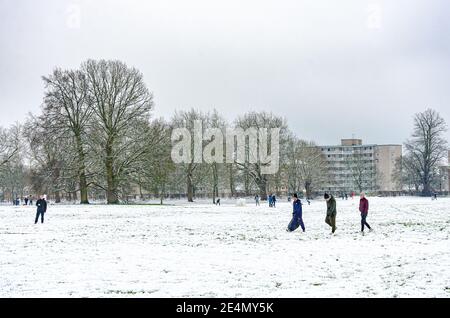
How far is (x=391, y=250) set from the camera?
1697 cm

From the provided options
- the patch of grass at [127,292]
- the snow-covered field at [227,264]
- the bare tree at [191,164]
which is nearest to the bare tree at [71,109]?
the bare tree at [191,164]

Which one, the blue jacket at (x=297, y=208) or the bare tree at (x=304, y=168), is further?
the bare tree at (x=304, y=168)

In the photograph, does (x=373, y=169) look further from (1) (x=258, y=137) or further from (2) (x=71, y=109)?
(2) (x=71, y=109)

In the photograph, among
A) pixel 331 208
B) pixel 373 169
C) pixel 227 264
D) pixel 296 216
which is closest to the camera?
pixel 227 264

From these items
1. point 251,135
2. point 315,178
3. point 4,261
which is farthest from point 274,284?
point 315,178

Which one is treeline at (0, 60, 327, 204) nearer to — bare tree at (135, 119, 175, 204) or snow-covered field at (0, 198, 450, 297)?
bare tree at (135, 119, 175, 204)

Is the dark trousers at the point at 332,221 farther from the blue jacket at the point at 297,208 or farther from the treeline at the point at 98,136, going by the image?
the treeline at the point at 98,136

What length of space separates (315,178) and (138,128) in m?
47.8

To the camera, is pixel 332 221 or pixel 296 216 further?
pixel 296 216

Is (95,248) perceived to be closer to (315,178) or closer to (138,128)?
(138,128)

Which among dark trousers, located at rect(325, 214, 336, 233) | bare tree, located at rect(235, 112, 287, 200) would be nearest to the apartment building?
bare tree, located at rect(235, 112, 287, 200)

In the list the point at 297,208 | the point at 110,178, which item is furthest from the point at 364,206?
the point at 110,178
